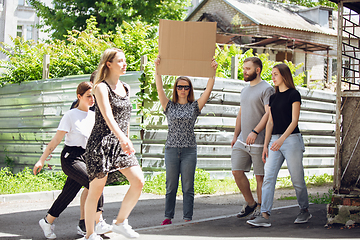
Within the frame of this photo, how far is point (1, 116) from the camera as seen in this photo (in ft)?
38.8

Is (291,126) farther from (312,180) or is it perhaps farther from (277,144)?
(312,180)

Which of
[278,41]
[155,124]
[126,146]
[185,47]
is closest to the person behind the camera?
[126,146]

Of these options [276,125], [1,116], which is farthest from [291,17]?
[276,125]

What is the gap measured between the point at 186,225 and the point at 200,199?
272 cm

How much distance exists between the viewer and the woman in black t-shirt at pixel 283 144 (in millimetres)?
5445

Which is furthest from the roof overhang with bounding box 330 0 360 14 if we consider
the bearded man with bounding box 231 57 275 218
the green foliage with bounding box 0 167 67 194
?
the green foliage with bounding box 0 167 67 194

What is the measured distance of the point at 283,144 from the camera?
5516 mm

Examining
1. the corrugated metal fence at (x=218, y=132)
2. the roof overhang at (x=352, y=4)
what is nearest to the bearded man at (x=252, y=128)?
the roof overhang at (x=352, y=4)

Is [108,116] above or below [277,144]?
above

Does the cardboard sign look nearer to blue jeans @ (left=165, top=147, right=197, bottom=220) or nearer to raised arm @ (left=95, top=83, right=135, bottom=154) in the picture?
blue jeans @ (left=165, top=147, right=197, bottom=220)

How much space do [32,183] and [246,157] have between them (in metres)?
5.06

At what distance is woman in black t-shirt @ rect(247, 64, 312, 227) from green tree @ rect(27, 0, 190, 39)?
1636cm

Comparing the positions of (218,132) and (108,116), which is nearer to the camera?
(108,116)

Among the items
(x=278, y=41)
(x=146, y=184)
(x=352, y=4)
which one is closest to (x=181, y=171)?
(x=352, y=4)
